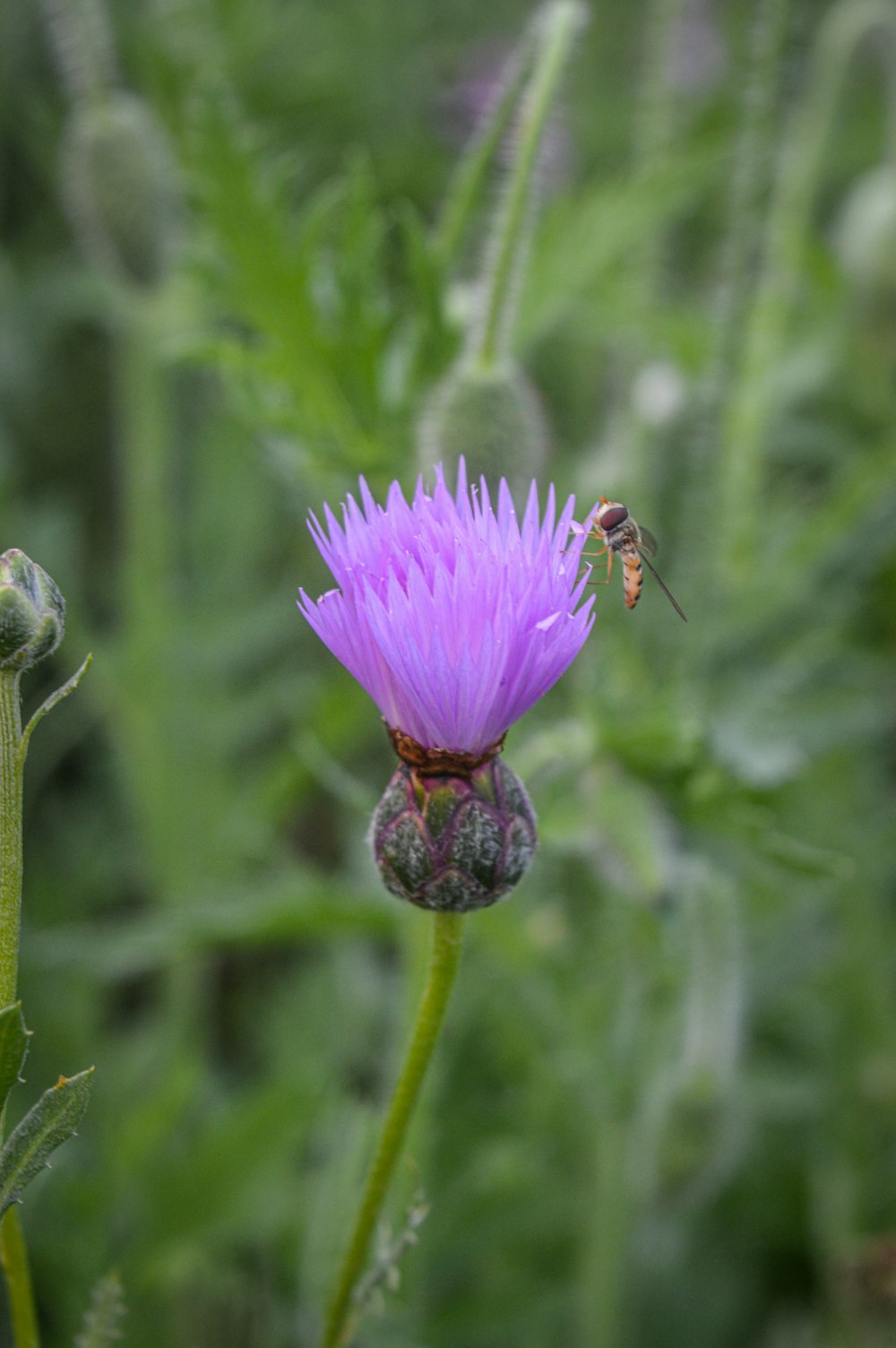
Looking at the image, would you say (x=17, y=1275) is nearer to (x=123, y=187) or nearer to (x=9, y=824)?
(x=9, y=824)

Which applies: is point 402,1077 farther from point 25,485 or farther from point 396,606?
point 25,485

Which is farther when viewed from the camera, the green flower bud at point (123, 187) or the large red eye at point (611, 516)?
the green flower bud at point (123, 187)

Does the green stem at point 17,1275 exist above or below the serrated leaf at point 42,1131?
below

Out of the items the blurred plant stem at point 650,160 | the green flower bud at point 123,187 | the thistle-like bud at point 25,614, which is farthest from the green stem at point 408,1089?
the green flower bud at point 123,187

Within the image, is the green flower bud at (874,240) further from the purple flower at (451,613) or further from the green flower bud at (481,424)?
the purple flower at (451,613)

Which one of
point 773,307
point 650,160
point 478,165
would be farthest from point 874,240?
point 478,165

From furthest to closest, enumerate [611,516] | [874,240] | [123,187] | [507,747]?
1. [874,240]
2. [123,187]
3. [507,747]
4. [611,516]
